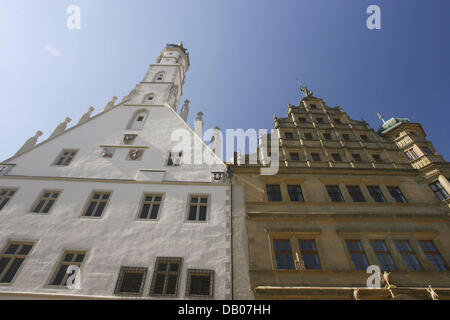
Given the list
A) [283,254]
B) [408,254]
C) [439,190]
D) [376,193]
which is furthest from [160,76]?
[408,254]

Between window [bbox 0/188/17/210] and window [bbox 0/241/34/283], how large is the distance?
3133 mm

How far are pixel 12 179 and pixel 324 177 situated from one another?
64.3 ft

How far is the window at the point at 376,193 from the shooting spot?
1433 cm

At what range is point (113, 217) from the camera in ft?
41.2

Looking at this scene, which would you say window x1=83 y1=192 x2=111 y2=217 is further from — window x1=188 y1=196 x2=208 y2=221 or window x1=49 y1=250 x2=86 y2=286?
window x1=188 y1=196 x2=208 y2=221

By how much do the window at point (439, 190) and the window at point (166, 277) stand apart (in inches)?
615

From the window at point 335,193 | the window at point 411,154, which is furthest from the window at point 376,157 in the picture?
the window at point 335,193

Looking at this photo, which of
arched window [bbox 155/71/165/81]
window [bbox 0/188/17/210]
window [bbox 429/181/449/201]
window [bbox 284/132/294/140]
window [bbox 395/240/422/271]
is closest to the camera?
window [bbox 395/240/422/271]

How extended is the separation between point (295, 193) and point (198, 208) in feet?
19.7

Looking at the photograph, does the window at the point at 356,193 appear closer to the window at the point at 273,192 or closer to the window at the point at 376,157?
the window at the point at 376,157

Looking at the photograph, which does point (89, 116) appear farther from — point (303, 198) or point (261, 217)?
point (303, 198)

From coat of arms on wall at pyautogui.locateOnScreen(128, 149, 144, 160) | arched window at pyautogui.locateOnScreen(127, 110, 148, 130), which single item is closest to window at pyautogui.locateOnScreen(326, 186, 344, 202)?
coat of arms on wall at pyautogui.locateOnScreen(128, 149, 144, 160)

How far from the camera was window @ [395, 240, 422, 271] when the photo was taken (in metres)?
11.3
